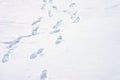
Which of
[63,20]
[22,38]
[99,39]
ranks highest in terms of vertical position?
[63,20]

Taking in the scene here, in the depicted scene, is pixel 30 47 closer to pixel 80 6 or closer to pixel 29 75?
pixel 29 75

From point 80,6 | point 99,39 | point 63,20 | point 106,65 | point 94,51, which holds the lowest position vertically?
point 106,65

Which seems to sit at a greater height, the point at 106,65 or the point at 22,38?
the point at 22,38

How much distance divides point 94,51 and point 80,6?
1055mm

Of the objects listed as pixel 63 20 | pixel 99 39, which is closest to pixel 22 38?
pixel 63 20

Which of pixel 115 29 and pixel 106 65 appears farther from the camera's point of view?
pixel 115 29

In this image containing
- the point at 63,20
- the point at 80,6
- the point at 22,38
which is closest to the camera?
the point at 22,38

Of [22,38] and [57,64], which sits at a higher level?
[22,38]

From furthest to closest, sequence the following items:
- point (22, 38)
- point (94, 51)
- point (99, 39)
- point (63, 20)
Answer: point (63, 20)
point (22, 38)
point (99, 39)
point (94, 51)

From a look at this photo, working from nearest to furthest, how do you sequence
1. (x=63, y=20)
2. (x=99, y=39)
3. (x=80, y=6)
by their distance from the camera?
(x=99, y=39)
(x=63, y=20)
(x=80, y=6)

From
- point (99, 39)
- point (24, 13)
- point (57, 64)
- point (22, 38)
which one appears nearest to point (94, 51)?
point (99, 39)

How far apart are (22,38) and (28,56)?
36cm

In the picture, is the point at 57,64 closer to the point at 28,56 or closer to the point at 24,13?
the point at 28,56

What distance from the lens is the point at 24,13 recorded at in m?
3.16
